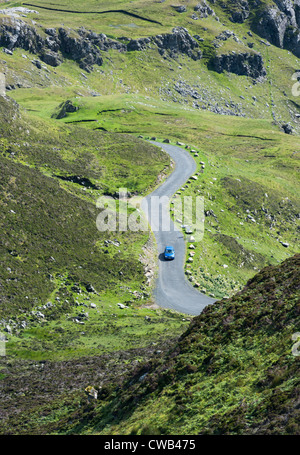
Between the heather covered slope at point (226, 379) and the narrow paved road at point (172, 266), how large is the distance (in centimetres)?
2564

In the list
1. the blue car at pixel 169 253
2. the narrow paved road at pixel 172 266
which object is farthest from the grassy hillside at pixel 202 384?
the blue car at pixel 169 253

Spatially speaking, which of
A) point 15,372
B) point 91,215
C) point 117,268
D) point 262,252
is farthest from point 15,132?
point 15,372

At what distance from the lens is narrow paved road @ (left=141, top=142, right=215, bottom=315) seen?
59.7m

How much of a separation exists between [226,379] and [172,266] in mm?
42603

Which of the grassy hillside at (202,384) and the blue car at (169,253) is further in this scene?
the blue car at (169,253)

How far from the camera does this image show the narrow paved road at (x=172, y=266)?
59.7 m

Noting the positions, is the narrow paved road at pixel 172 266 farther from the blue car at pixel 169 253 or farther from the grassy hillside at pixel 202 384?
the grassy hillside at pixel 202 384

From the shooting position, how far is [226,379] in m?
24.6

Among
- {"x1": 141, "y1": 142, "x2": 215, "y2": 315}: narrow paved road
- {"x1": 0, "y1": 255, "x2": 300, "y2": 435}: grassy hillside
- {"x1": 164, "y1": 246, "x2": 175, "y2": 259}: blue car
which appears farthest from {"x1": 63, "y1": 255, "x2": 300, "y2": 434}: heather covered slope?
{"x1": 164, "y1": 246, "x2": 175, "y2": 259}: blue car

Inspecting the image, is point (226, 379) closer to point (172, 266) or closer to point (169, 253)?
point (172, 266)

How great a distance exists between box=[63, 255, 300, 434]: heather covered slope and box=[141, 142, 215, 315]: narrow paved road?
84.1 feet

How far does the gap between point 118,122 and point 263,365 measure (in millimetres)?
121861

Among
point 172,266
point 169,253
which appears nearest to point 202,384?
point 172,266

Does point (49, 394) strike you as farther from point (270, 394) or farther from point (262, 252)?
point (262, 252)
